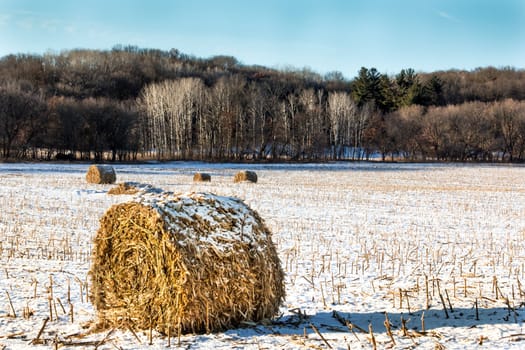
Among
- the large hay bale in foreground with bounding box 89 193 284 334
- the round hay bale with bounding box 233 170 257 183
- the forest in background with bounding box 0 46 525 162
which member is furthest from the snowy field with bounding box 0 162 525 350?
the forest in background with bounding box 0 46 525 162

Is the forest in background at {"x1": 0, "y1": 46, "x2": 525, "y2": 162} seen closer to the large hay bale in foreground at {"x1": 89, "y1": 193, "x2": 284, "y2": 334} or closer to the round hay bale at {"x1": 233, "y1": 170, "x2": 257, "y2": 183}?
the round hay bale at {"x1": 233, "y1": 170, "x2": 257, "y2": 183}

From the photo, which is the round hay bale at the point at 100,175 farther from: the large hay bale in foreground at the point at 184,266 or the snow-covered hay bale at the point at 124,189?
the large hay bale in foreground at the point at 184,266

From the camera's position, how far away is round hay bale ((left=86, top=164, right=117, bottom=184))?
33906 millimetres

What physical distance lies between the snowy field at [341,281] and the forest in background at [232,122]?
5588 centimetres

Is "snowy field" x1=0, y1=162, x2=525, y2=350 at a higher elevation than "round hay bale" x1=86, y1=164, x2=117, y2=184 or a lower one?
lower

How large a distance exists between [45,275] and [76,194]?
17558mm

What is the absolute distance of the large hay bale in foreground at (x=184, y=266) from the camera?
7.11 meters

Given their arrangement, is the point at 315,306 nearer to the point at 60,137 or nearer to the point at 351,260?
the point at 351,260

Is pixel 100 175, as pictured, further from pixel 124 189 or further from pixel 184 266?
pixel 184 266

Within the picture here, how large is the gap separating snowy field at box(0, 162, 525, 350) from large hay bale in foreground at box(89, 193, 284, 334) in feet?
0.92

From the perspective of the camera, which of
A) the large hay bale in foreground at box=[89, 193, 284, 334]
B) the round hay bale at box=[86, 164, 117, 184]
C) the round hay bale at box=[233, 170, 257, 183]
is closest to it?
the large hay bale in foreground at box=[89, 193, 284, 334]

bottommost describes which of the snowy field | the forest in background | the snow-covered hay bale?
the snowy field

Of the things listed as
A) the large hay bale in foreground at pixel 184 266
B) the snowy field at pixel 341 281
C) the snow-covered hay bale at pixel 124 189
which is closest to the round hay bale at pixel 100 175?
the snow-covered hay bale at pixel 124 189

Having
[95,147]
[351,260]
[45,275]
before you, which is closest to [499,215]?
[351,260]
